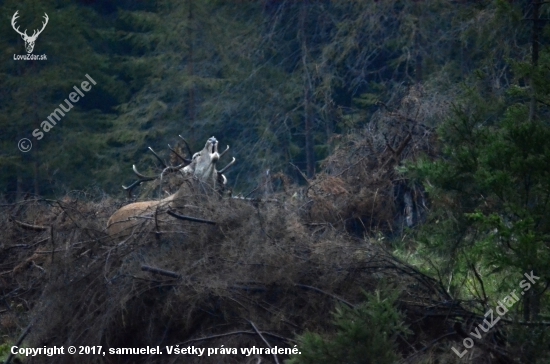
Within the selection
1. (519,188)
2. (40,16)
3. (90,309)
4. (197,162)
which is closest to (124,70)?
(40,16)

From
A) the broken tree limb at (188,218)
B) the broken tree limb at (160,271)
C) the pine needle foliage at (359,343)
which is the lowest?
the pine needle foliage at (359,343)

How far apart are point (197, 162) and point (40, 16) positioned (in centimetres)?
1789

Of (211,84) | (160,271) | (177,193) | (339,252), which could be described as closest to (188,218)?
(160,271)

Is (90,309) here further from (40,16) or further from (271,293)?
(40,16)

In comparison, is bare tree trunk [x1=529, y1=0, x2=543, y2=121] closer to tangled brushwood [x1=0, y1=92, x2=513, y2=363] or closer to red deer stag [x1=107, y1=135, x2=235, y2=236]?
tangled brushwood [x1=0, y1=92, x2=513, y2=363]

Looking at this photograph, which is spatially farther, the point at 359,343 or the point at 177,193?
the point at 177,193

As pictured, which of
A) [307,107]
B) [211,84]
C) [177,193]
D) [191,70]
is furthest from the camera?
[191,70]

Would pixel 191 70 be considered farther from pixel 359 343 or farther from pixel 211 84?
pixel 359 343

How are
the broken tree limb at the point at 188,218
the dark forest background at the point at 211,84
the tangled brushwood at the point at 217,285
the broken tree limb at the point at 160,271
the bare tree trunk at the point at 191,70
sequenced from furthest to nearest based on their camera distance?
1. the bare tree trunk at the point at 191,70
2. the dark forest background at the point at 211,84
3. the broken tree limb at the point at 188,218
4. the broken tree limb at the point at 160,271
5. the tangled brushwood at the point at 217,285

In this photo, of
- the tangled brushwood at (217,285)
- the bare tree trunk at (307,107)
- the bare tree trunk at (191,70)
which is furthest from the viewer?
the bare tree trunk at (191,70)

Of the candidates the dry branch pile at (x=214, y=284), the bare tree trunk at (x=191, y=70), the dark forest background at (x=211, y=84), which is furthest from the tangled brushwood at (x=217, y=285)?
the bare tree trunk at (x=191, y=70)

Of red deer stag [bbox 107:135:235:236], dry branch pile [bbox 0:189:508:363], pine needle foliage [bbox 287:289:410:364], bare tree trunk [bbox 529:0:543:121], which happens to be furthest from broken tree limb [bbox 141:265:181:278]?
bare tree trunk [bbox 529:0:543:121]

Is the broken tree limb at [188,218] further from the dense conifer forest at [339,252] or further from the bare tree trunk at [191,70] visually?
the bare tree trunk at [191,70]

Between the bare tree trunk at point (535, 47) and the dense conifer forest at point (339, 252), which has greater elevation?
the bare tree trunk at point (535, 47)
